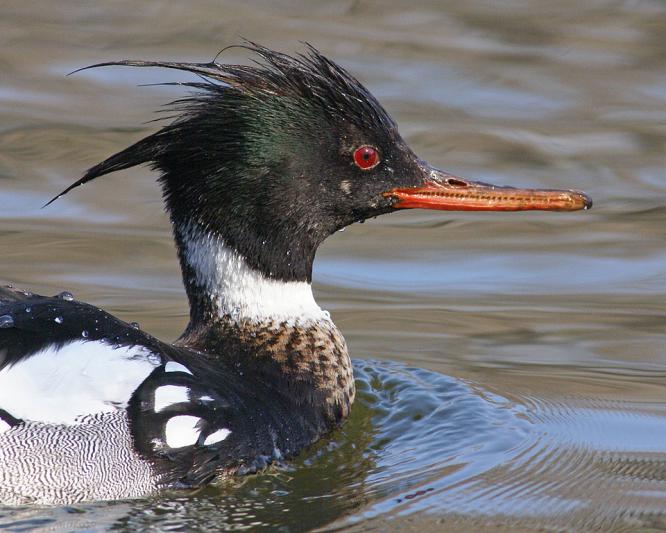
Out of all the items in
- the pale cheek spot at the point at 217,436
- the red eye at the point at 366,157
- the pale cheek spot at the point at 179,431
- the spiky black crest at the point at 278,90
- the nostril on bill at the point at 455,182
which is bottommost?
the pale cheek spot at the point at 217,436

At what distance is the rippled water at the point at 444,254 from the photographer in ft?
18.2

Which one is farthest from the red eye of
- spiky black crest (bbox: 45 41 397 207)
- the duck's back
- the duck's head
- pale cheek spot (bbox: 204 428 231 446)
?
pale cheek spot (bbox: 204 428 231 446)

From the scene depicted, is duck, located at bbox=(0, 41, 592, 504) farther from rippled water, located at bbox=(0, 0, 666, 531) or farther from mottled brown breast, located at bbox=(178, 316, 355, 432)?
rippled water, located at bbox=(0, 0, 666, 531)

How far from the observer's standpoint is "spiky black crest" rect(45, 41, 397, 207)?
233 inches

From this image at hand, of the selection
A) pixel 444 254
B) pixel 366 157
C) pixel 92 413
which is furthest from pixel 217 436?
pixel 444 254

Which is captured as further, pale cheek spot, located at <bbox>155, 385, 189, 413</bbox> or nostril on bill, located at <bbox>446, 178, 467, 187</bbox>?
nostril on bill, located at <bbox>446, 178, 467, 187</bbox>

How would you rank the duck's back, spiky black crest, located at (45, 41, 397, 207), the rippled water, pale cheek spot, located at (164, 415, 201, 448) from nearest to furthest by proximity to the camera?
1. the duck's back
2. pale cheek spot, located at (164, 415, 201, 448)
3. the rippled water
4. spiky black crest, located at (45, 41, 397, 207)

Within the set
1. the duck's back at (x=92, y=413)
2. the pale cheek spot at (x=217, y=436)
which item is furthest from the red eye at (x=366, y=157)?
the pale cheek spot at (x=217, y=436)

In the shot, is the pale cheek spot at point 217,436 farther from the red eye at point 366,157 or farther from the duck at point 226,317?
the red eye at point 366,157

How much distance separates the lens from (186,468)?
17.5 feet

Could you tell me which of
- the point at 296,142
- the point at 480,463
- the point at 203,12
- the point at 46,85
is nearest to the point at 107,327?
the point at 296,142

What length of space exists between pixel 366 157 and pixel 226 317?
3.14ft

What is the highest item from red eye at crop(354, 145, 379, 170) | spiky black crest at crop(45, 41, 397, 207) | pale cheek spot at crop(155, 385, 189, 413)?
spiky black crest at crop(45, 41, 397, 207)

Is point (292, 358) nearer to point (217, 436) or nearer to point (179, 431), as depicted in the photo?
point (217, 436)
